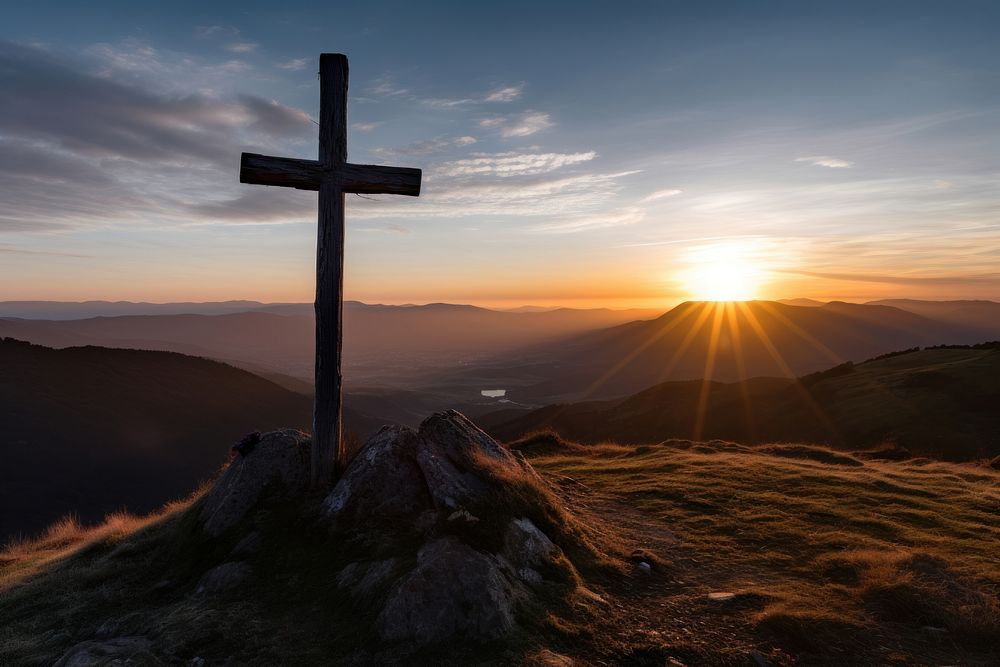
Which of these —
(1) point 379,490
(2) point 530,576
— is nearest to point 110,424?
(1) point 379,490

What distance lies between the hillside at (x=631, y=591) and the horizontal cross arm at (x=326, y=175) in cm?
666

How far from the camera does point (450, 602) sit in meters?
6.97

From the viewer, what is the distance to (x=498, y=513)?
30.1 feet

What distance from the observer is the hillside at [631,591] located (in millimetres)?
6836

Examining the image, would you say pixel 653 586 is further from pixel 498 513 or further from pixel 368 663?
pixel 368 663

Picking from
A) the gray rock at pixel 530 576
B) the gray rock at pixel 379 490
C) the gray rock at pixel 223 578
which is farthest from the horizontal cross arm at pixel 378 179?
the gray rock at pixel 530 576

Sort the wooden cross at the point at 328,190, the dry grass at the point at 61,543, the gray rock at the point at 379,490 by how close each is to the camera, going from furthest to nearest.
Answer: the dry grass at the point at 61,543 < the wooden cross at the point at 328,190 < the gray rock at the point at 379,490

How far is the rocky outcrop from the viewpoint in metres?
6.93

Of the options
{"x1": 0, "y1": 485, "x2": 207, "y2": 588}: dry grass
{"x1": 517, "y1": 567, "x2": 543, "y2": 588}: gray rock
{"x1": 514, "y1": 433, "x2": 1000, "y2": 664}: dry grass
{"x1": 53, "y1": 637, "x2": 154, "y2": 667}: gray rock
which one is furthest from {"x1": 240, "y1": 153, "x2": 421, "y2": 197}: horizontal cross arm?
{"x1": 514, "y1": 433, "x2": 1000, "y2": 664}: dry grass

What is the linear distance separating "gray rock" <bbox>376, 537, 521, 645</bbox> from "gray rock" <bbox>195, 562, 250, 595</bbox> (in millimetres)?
3319

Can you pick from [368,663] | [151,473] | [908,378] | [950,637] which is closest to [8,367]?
[151,473]

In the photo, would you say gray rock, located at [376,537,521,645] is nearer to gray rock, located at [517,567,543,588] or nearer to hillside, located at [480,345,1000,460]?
gray rock, located at [517,567,543,588]

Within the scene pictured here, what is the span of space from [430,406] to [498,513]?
193m

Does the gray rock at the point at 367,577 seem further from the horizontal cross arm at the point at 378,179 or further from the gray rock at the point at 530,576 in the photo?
the horizontal cross arm at the point at 378,179
